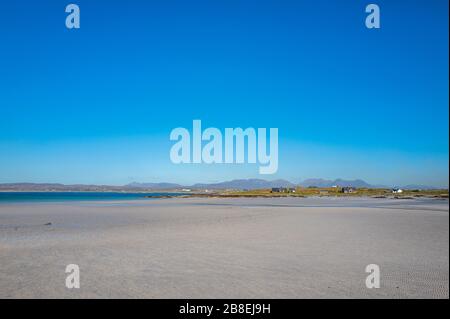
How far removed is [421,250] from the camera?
1332cm

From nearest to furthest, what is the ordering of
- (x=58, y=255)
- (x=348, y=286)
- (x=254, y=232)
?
(x=348, y=286) → (x=58, y=255) → (x=254, y=232)

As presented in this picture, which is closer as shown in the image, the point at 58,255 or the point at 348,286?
the point at 348,286

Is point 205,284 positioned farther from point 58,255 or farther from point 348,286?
point 58,255

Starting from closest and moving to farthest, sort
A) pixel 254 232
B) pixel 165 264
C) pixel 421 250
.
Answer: pixel 165 264
pixel 421 250
pixel 254 232

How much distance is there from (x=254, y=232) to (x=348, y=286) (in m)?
10.1
